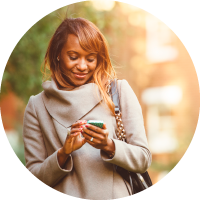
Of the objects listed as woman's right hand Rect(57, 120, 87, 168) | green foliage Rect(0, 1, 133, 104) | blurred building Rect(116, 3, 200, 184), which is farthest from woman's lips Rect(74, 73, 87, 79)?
blurred building Rect(116, 3, 200, 184)

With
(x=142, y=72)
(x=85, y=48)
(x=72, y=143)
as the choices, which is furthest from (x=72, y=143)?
(x=142, y=72)

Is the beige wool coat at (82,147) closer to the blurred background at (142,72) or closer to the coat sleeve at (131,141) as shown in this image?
the coat sleeve at (131,141)

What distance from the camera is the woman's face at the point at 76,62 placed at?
1189 mm

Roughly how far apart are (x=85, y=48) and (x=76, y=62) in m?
0.08

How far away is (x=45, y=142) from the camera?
1.27m

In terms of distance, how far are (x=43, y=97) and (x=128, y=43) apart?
102 centimetres

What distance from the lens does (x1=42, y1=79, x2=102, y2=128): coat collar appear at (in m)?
1.23

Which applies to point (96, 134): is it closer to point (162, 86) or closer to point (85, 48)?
point (85, 48)

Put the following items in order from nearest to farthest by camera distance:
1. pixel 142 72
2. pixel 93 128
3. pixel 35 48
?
1. pixel 93 128
2. pixel 35 48
3. pixel 142 72

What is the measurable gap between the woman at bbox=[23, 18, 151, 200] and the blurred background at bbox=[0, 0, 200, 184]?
0.32m

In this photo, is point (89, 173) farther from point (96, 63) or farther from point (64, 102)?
point (96, 63)

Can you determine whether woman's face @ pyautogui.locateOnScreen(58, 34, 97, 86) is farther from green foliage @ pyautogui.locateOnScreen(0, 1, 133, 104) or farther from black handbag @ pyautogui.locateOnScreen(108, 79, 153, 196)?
green foliage @ pyautogui.locateOnScreen(0, 1, 133, 104)

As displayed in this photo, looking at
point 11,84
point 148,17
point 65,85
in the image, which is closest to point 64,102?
point 65,85

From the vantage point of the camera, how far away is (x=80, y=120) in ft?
3.69
